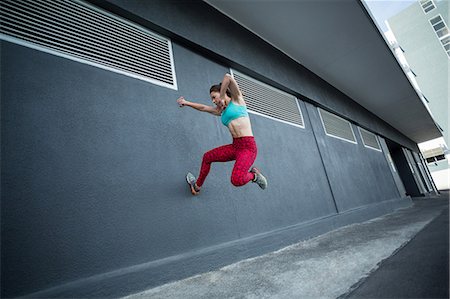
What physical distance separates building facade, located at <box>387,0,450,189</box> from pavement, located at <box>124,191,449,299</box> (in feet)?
108

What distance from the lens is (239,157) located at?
240cm

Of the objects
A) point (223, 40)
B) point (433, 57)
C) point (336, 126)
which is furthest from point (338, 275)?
point (433, 57)

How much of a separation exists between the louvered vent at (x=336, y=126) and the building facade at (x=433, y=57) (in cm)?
2715

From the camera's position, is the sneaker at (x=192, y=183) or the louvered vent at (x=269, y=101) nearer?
the sneaker at (x=192, y=183)

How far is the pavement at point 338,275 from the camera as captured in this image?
1397 millimetres

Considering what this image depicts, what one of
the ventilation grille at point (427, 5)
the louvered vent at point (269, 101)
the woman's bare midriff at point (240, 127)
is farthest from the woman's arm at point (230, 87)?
the ventilation grille at point (427, 5)

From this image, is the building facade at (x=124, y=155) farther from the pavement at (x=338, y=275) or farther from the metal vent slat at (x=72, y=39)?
the pavement at (x=338, y=275)

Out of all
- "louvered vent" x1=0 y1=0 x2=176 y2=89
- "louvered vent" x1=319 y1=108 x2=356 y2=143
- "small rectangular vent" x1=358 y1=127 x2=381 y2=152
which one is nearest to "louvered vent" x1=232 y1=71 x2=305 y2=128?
"louvered vent" x1=319 y1=108 x2=356 y2=143

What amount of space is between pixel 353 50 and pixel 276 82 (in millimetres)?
2763

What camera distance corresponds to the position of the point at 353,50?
19.4 ft

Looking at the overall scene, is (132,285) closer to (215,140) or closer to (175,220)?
(175,220)

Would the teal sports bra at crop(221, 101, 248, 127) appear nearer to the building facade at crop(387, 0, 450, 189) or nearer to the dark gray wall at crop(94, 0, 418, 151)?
the dark gray wall at crop(94, 0, 418, 151)

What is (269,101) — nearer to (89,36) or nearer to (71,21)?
(89,36)

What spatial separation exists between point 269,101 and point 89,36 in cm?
352
